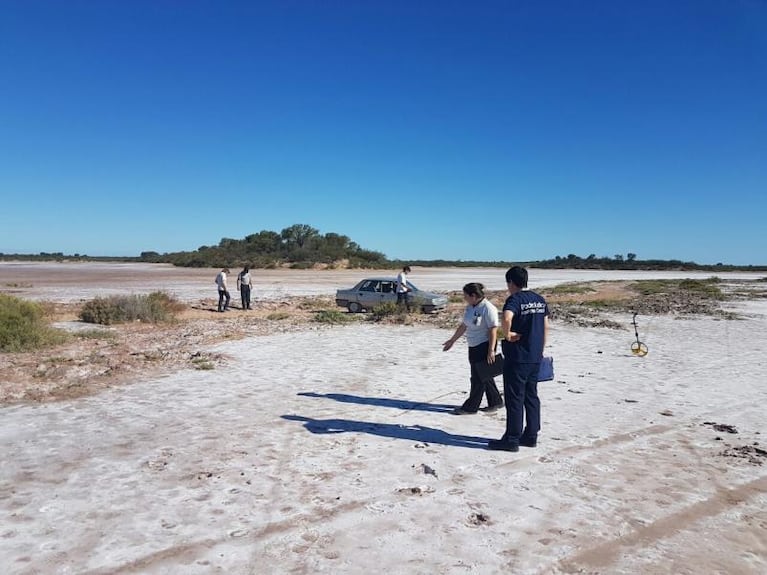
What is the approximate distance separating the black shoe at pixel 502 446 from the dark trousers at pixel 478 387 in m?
1.11

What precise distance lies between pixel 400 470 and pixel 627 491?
6.47 feet

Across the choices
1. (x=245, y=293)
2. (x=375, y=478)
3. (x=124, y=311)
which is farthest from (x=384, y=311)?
(x=375, y=478)

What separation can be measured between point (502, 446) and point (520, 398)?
0.56m

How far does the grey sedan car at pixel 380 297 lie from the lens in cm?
2062

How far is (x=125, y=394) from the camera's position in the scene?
823 centimetres

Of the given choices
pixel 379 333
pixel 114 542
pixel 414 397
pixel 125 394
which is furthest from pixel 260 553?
pixel 379 333

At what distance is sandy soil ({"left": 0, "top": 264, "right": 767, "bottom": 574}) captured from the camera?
3703mm

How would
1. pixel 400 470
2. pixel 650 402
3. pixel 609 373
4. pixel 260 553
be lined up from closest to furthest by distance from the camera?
pixel 260 553
pixel 400 470
pixel 650 402
pixel 609 373

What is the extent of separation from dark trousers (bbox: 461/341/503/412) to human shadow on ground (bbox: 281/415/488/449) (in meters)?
0.81

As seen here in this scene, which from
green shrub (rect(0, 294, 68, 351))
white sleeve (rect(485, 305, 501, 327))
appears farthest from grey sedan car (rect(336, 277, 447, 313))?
white sleeve (rect(485, 305, 501, 327))

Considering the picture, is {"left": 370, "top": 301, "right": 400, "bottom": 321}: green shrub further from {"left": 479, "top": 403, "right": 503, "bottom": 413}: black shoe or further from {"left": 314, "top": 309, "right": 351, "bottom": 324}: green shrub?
{"left": 479, "top": 403, "right": 503, "bottom": 413}: black shoe

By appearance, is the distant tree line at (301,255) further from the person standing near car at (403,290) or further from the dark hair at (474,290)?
the dark hair at (474,290)

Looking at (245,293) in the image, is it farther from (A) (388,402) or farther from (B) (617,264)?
(B) (617,264)

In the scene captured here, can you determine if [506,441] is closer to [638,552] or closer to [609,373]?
[638,552]
